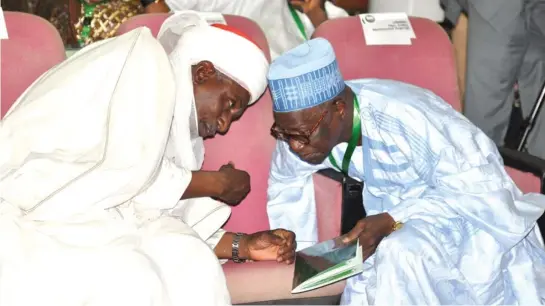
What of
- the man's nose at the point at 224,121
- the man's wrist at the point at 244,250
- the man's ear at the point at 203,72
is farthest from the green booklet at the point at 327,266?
the man's ear at the point at 203,72

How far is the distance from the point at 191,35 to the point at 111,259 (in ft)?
2.46

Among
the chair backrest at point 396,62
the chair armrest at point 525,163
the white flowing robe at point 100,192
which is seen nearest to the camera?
the white flowing robe at point 100,192

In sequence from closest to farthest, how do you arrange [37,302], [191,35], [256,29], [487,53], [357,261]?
[37,302] < [357,261] < [191,35] < [256,29] < [487,53]

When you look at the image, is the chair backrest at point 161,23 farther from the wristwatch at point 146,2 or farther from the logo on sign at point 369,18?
the wristwatch at point 146,2

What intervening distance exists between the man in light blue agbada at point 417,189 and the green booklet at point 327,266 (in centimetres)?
8

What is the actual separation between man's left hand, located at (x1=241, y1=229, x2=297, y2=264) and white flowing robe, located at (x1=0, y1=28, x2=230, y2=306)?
246 millimetres

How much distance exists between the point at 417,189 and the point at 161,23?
3.31ft

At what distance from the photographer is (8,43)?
7.89 ft

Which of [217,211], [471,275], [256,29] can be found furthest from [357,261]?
[256,29]

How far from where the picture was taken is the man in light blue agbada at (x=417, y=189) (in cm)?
213

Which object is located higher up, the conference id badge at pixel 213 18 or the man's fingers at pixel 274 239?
the conference id badge at pixel 213 18

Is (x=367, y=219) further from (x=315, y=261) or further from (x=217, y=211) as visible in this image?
(x=217, y=211)

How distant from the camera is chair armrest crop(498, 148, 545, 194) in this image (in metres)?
2.33

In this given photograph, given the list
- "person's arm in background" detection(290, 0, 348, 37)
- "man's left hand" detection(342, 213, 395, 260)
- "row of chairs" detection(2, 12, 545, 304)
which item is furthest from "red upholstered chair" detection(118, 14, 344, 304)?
"person's arm in background" detection(290, 0, 348, 37)
